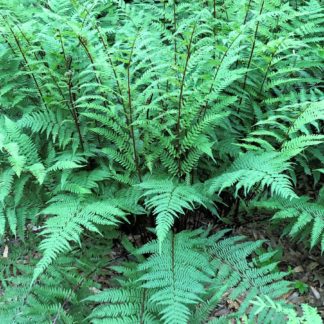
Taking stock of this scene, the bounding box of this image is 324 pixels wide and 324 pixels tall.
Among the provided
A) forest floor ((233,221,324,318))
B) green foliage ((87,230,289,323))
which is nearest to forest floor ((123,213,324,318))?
forest floor ((233,221,324,318))

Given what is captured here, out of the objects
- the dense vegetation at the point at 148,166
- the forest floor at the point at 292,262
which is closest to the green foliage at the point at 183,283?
the dense vegetation at the point at 148,166

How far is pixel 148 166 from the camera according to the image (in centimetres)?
296

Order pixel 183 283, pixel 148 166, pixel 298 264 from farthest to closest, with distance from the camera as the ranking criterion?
pixel 298 264
pixel 148 166
pixel 183 283

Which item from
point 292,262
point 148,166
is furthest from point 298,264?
point 148,166

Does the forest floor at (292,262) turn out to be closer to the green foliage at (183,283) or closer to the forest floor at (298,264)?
the forest floor at (298,264)

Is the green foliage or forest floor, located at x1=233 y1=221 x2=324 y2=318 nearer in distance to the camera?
the green foliage

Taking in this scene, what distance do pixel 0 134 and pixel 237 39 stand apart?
1772 mm

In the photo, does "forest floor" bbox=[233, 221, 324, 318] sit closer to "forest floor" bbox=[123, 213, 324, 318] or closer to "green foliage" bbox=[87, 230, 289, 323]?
"forest floor" bbox=[123, 213, 324, 318]

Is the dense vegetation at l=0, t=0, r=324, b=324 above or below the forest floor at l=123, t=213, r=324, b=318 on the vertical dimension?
above

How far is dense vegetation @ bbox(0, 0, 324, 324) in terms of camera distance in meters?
2.77

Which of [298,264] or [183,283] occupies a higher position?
[183,283]

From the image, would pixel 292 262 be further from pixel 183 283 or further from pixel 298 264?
pixel 183 283

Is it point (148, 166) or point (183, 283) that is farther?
point (148, 166)

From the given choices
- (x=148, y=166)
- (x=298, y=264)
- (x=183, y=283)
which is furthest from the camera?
(x=298, y=264)
